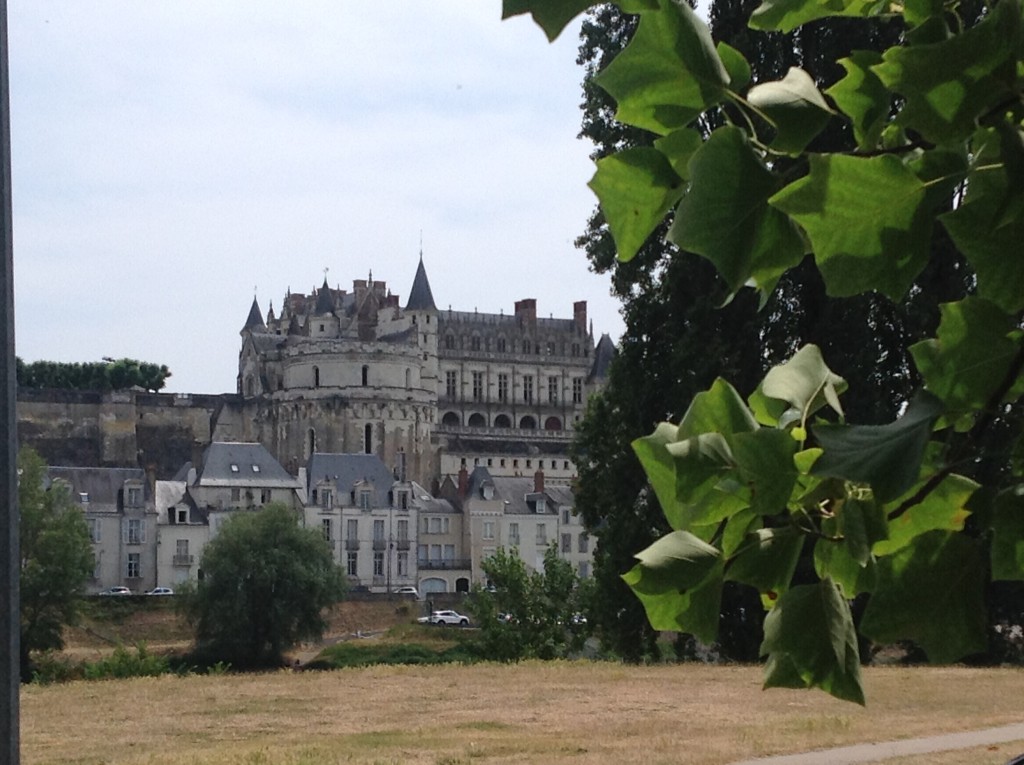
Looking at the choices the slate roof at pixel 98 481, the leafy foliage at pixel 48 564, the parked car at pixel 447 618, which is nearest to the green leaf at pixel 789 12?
the leafy foliage at pixel 48 564

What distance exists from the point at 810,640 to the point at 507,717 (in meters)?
13.9

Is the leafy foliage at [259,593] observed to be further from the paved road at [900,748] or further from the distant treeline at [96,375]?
the distant treeline at [96,375]

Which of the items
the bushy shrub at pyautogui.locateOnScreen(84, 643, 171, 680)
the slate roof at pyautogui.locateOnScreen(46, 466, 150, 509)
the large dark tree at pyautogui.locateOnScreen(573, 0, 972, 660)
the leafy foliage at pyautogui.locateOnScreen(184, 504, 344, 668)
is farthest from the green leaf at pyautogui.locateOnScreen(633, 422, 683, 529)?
the slate roof at pyautogui.locateOnScreen(46, 466, 150, 509)

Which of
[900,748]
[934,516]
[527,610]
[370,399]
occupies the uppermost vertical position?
[370,399]

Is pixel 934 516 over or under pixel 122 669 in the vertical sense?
over

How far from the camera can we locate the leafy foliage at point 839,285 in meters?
1.18

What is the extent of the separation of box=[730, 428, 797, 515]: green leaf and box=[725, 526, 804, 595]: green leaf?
7cm

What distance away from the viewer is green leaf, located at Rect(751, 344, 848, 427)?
1.41 m

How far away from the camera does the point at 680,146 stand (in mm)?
1355

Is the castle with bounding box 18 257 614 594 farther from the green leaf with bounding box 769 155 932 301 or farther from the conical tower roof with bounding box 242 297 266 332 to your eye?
the green leaf with bounding box 769 155 932 301

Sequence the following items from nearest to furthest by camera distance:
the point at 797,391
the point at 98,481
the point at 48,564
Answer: the point at 797,391 → the point at 48,564 → the point at 98,481

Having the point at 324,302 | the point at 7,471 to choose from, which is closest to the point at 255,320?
the point at 324,302

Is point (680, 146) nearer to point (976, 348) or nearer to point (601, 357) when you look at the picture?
point (976, 348)

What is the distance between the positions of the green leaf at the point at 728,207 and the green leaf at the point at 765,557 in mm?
254
